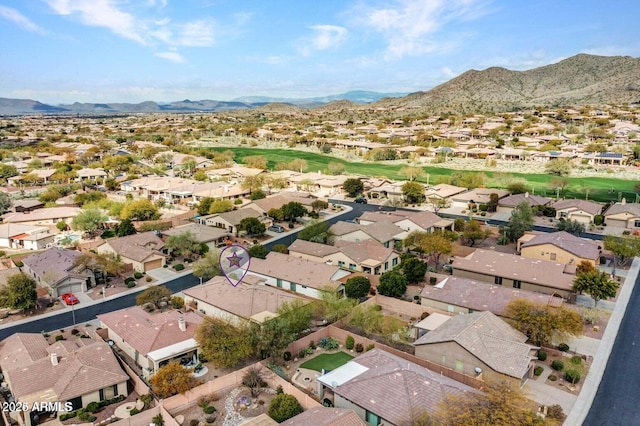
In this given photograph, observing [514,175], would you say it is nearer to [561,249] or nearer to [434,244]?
[561,249]

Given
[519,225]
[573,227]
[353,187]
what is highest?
[519,225]

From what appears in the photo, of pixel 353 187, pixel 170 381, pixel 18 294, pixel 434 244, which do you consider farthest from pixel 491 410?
pixel 353 187

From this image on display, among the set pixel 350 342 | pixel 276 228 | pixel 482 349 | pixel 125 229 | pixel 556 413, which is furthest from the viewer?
pixel 276 228

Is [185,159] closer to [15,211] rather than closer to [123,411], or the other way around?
[15,211]

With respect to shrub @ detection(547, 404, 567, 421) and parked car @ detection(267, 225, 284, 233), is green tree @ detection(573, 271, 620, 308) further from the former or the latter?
parked car @ detection(267, 225, 284, 233)

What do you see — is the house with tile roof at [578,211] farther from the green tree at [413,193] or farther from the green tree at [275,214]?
the green tree at [275,214]

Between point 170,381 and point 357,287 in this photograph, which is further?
point 357,287

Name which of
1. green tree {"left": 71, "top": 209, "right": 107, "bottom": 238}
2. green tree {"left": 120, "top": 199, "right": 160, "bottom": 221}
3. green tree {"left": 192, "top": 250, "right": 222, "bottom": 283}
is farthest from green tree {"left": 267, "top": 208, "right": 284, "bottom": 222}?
green tree {"left": 71, "top": 209, "right": 107, "bottom": 238}
